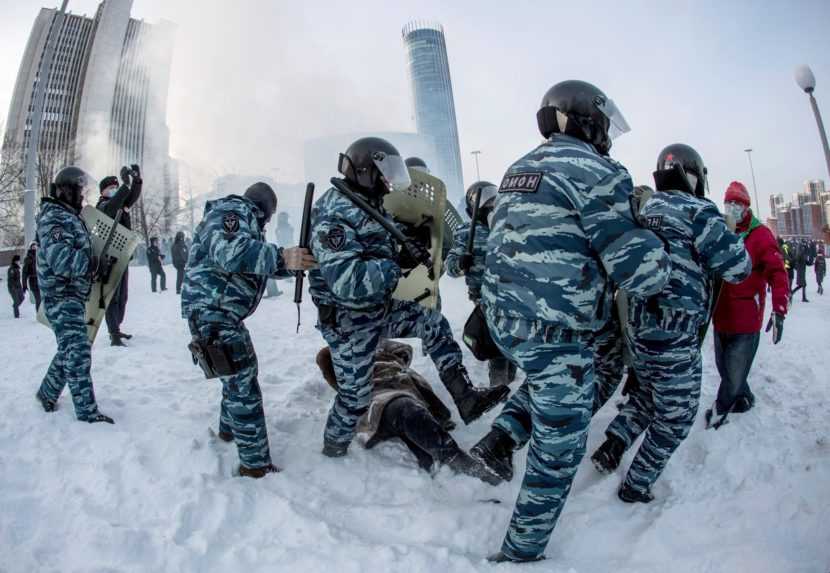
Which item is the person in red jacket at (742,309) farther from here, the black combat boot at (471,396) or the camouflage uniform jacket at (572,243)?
the camouflage uniform jacket at (572,243)

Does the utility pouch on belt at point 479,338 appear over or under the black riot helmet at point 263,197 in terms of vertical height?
under

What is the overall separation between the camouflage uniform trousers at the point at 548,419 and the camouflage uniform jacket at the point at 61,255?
3.18 m

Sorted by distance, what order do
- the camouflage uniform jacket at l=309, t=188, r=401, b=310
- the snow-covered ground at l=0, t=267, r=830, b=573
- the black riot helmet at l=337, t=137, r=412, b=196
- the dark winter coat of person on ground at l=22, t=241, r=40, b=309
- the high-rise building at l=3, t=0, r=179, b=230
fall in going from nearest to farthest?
1. the snow-covered ground at l=0, t=267, r=830, b=573
2. the camouflage uniform jacket at l=309, t=188, r=401, b=310
3. the black riot helmet at l=337, t=137, r=412, b=196
4. the dark winter coat of person on ground at l=22, t=241, r=40, b=309
5. the high-rise building at l=3, t=0, r=179, b=230

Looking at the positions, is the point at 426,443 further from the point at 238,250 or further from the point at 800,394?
the point at 800,394

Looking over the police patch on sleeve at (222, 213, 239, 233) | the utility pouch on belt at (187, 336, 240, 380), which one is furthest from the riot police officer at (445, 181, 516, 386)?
the utility pouch on belt at (187, 336, 240, 380)

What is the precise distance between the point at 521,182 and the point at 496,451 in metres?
1.30

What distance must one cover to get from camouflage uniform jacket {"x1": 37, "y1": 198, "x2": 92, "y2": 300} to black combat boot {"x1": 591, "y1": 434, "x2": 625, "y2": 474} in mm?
3662

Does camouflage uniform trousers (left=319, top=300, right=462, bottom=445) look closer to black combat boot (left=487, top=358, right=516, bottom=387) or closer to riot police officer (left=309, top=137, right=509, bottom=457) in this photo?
riot police officer (left=309, top=137, right=509, bottom=457)

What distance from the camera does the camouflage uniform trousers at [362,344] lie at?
294 centimetres

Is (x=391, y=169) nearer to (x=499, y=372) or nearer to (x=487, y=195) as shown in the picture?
(x=487, y=195)

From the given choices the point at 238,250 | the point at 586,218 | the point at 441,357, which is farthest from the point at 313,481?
the point at 586,218

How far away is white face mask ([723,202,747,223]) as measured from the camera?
3.53 meters

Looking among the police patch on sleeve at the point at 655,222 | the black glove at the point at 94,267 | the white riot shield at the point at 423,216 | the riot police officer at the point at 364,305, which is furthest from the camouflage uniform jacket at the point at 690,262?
the black glove at the point at 94,267

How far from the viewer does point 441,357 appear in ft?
10.2
